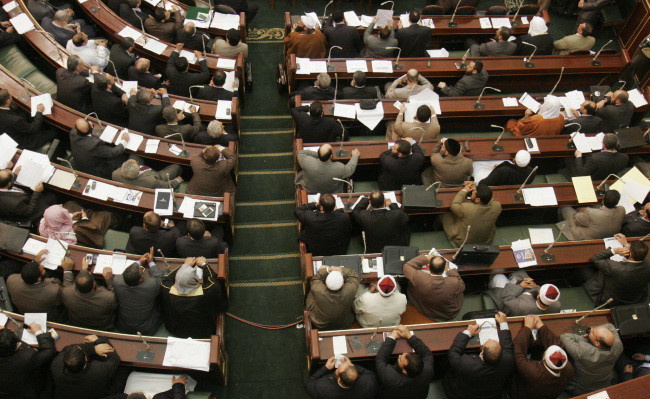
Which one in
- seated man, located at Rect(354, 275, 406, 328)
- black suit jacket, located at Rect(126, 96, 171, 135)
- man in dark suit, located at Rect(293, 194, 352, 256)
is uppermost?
black suit jacket, located at Rect(126, 96, 171, 135)

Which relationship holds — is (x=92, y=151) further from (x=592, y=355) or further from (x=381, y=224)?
(x=592, y=355)

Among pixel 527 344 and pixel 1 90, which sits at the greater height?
pixel 1 90

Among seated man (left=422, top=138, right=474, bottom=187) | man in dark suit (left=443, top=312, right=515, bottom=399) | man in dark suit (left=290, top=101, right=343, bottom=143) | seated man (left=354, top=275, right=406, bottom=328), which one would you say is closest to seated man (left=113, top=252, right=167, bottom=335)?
seated man (left=354, top=275, right=406, bottom=328)

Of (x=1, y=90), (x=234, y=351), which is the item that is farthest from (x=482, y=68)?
(x=1, y=90)

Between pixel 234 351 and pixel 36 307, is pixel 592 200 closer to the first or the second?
pixel 234 351

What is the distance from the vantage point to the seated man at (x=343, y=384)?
13.8ft

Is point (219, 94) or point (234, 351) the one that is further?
point (219, 94)

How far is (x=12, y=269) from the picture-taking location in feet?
17.0

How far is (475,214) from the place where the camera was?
539cm

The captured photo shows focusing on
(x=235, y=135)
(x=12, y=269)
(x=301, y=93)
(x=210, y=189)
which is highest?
(x=301, y=93)

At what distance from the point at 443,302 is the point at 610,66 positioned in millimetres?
4660

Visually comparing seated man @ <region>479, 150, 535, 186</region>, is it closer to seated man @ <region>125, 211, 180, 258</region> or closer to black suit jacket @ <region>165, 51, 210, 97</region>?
seated man @ <region>125, 211, 180, 258</region>

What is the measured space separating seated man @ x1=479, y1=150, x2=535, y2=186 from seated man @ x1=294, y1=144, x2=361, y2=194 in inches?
60.4

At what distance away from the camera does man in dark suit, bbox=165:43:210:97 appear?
6423mm
